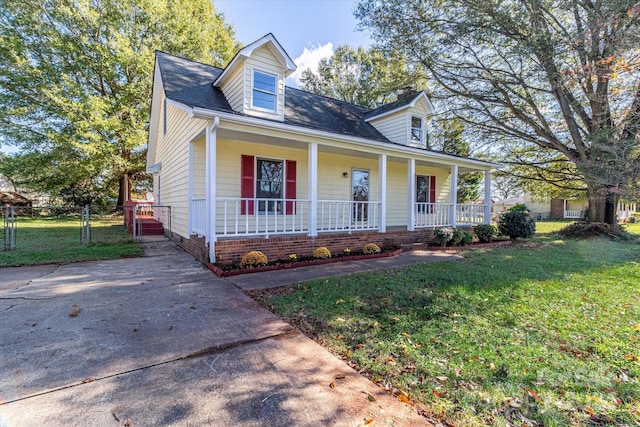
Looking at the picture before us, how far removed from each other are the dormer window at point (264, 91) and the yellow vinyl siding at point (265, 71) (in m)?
0.11

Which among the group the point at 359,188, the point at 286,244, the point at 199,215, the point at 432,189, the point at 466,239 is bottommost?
the point at 466,239

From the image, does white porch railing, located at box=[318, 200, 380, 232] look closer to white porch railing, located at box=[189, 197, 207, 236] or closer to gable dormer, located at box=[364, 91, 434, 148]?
white porch railing, located at box=[189, 197, 207, 236]

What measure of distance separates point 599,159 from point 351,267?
1060 centimetres

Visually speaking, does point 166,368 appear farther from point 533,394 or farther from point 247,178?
point 247,178

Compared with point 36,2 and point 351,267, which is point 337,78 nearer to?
Answer: point 36,2

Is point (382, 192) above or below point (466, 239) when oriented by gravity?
above

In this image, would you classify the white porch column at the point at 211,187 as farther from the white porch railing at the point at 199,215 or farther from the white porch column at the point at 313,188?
the white porch column at the point at 313,188

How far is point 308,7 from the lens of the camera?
1361 centimetres

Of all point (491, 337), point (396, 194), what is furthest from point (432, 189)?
point (491, 337)

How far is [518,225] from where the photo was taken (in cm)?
1141

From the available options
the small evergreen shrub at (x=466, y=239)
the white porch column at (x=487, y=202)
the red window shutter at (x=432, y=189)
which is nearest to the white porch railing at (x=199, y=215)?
the small evergreen shrub at (x=466, y=239)

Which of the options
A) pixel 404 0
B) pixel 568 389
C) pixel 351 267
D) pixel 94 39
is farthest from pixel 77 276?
pixel 94 39

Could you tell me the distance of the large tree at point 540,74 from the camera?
812 centimetres

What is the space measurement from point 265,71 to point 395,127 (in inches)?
228
